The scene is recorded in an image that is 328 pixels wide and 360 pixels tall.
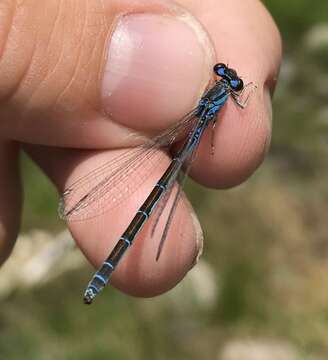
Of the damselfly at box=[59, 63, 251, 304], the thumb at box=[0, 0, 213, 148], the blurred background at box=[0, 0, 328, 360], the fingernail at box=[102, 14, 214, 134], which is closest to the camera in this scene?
the thumb at box=[0, 0, 213, 148]

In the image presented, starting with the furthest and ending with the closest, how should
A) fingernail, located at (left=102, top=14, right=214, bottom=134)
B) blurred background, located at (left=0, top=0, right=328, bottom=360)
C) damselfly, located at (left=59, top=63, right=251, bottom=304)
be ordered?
blurred background, located at (left=0, top=0, right=328, bottom=360)
damselfly, located at (left=59, top=63, right=251, bottom=304)
fingernail, located at (left=102, top=14, right=214, bottom=134)

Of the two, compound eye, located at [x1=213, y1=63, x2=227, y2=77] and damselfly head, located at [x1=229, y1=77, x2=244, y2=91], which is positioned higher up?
compound eye, located at [x1=213, y1=63, x2=227, y2=77]

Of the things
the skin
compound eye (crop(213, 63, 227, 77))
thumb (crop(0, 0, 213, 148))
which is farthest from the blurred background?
compound eye (crop(213, 63, 227, 77))

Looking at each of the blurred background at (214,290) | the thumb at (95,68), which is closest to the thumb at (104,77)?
the thumb at (95,68)

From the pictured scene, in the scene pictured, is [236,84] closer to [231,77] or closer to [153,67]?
[231,77]

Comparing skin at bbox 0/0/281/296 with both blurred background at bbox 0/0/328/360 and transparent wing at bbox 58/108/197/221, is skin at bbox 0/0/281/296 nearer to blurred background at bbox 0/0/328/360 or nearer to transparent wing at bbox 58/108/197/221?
transparent wing at bbox 58/108/197/221

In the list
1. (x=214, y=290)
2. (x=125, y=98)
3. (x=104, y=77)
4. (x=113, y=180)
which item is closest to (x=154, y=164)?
(x=113, y=180)

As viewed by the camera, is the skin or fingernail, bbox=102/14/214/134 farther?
fingernail, bbox=102/14/214/134
